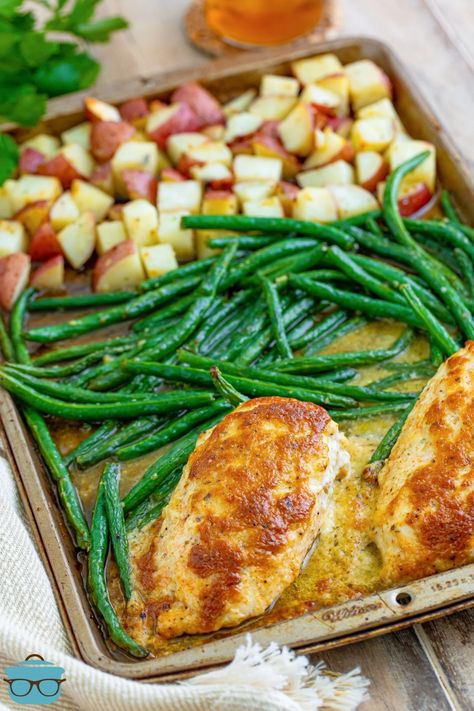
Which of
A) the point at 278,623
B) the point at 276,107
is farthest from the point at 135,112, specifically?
the point at 278,623

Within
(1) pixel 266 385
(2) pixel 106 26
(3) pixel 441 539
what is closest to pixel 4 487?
(1) pixel 266 385

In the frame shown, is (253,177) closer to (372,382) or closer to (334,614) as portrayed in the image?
(372,382)

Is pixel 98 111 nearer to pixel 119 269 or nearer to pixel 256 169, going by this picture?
pixel 256 169

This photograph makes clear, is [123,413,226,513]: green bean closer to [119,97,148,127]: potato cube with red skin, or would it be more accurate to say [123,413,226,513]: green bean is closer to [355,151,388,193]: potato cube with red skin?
[355,151,388,193]: potato cube with red skin

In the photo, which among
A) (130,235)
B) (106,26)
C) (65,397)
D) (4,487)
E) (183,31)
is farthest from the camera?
(183,31)

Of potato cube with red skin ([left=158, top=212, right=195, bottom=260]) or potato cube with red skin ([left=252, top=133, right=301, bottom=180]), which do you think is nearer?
potato cube with red skin ([left=158, top=212, right=195, bottom=260])

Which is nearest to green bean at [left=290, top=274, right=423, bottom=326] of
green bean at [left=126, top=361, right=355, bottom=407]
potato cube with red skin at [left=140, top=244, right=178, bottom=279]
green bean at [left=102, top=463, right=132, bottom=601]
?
green bean at [left=126, top=361, right=355, bottom=407]

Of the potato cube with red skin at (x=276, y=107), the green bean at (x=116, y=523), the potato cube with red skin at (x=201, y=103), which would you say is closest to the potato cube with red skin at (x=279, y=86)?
the potato cube with red skin at (x=276, y=107)
